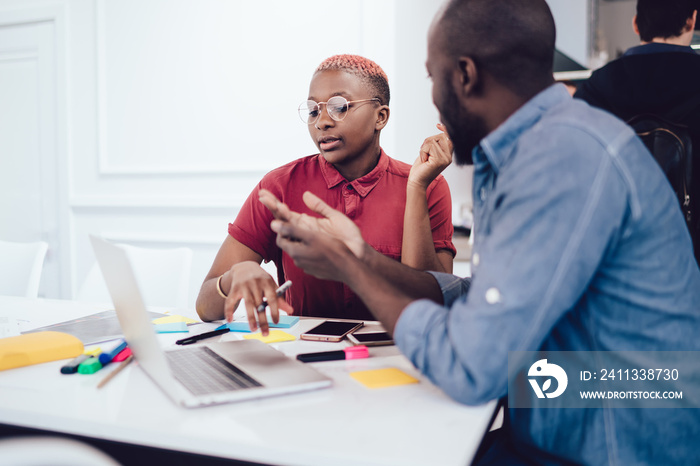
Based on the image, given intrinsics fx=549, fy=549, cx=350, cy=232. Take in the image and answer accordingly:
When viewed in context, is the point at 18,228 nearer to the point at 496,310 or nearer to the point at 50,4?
the point at 50,4

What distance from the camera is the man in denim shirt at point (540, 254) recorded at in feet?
2.53

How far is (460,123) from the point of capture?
1028mm

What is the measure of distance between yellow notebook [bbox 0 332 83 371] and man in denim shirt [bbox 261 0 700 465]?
53cm

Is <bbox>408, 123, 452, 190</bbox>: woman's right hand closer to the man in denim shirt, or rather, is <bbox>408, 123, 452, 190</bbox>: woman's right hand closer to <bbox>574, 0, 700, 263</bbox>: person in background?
<bbox>574, 0, 700, 263</bbox>: person in background

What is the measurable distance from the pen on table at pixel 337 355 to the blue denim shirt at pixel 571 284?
0.90ft

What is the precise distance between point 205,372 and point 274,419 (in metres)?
0.24

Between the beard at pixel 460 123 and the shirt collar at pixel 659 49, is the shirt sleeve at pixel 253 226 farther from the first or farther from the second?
the shirt collar at pixel 659 49

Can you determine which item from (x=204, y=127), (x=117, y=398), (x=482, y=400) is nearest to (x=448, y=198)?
→ (x=482, y=400)

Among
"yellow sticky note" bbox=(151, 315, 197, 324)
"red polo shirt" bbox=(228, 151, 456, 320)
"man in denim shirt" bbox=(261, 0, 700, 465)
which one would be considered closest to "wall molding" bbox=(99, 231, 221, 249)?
"red polo shirt" bbox=(228, 151, 456, 320)

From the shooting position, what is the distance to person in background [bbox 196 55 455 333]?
1719 millimetres

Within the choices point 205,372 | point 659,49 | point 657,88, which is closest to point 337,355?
point 205,372

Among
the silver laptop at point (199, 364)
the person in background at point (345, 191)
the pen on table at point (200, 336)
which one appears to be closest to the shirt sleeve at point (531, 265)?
the silver laptop at point (199, 364)

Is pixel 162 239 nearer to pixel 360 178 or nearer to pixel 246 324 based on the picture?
pixel 360 178

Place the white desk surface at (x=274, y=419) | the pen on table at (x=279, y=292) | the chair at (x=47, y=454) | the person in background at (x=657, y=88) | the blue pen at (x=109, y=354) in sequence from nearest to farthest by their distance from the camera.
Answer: the chair at (x=47, y=454) < the white desk surface at (x=274, y=419) < the blue pen at (x=109, y=354) < the pen on table at (x=279, y=292) < the person in background at (x=657, y=88)
